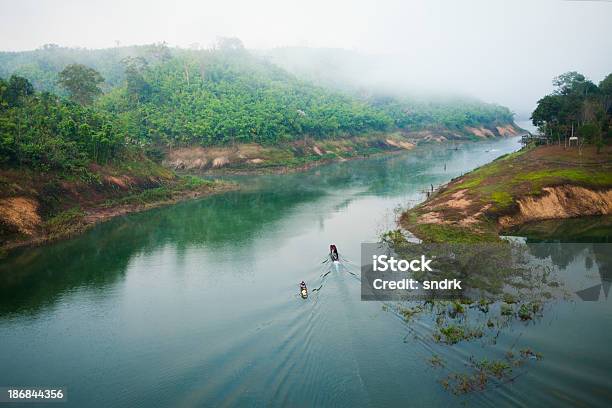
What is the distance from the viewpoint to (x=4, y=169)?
54.5 m

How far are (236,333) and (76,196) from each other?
45.9 m

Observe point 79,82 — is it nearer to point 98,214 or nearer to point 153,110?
point 153,110

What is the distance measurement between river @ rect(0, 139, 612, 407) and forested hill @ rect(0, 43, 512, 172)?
78.2ft

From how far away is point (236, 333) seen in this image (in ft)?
88.2

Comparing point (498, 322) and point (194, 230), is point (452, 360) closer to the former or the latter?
point (498, 322)

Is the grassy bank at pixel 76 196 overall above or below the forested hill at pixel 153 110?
below

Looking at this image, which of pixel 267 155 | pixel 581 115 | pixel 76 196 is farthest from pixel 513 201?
pixel 267 155

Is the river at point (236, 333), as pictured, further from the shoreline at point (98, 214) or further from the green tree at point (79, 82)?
the green tree at point (79, 82)

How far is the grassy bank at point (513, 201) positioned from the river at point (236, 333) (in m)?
6.71

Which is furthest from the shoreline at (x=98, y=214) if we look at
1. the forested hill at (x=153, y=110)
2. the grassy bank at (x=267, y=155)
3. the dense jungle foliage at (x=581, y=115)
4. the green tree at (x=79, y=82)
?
the dense jungle foliage at (x=581, y=115)

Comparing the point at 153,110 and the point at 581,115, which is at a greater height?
the point at 153,110

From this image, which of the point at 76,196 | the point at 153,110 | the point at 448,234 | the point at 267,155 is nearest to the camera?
the point at 448,234

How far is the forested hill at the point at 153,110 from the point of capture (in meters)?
66.6

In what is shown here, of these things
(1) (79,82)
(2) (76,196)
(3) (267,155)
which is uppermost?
(1) (79,82)
